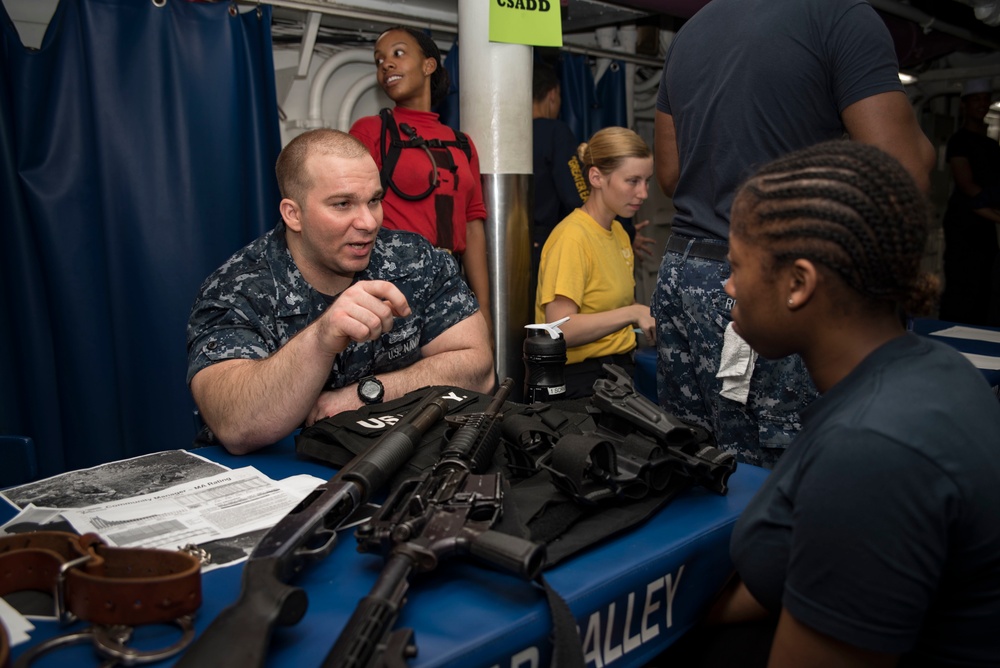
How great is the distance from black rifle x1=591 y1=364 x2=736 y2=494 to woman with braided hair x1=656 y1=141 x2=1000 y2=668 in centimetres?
22

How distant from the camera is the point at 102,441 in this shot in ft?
10.1

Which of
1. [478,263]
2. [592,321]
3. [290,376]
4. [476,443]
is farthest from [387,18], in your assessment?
[476,443]

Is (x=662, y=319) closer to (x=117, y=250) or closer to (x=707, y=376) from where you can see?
(x=707, y=376)

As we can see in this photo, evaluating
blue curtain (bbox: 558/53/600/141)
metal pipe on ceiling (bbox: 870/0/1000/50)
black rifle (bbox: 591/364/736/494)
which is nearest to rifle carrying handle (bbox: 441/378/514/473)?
black rifle (bbox: 591/364/736/494)

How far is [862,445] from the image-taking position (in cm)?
92

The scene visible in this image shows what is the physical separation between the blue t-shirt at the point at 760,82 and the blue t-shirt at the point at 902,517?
0.96 m

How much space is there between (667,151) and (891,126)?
77 centimetres

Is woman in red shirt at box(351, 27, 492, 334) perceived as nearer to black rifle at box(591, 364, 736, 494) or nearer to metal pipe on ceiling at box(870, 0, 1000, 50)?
black rifle at box(591, 364, 736, 494)

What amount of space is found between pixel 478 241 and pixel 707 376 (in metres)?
1.79

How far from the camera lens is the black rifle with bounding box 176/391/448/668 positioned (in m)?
0.85

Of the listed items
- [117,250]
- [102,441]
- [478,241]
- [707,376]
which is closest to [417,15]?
[478,241]

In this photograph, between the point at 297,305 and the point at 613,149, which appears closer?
the point at 297,305

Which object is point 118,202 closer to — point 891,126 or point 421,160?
point 421,160

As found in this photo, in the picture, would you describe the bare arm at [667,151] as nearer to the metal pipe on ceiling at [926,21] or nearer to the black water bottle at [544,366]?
the black water bottle at [544,366]
